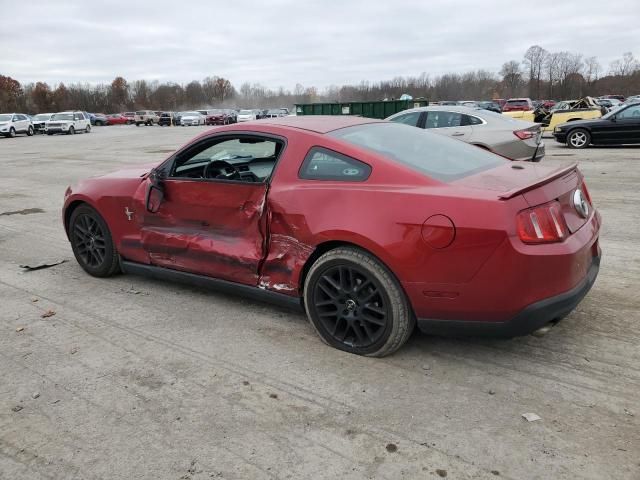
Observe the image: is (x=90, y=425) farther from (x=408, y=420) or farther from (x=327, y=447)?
(x=408, y=420)

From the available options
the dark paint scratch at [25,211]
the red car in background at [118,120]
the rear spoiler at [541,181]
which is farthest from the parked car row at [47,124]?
the rear spoiler at [541,181]

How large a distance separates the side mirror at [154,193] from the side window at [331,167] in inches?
55.1

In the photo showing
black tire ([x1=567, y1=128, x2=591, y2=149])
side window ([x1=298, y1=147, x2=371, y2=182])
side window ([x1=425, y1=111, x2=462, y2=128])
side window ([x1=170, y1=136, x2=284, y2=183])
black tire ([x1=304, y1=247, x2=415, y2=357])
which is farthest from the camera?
black tire ([x1=567, y1=128, x2=591, y2=149])

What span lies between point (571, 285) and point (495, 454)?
1102 mm

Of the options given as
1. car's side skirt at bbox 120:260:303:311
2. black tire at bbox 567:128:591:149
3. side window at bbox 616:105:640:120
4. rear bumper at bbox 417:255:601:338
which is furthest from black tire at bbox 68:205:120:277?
black tire at bbox 567:128:591:149

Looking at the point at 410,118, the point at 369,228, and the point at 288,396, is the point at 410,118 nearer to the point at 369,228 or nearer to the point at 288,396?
the point at 369,228

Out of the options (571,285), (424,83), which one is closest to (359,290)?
(571,285)

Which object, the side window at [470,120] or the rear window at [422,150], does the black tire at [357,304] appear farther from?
the side window at [470,120]

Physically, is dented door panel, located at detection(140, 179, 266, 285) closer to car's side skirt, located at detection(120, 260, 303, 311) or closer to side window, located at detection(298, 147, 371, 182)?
car's side skirt, located at detection(120, 260, 303, 311)

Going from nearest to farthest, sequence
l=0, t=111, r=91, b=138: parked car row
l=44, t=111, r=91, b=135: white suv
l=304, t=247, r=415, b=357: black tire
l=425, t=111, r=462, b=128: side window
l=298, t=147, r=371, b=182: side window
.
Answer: l=304, t=247, r=415, b=357: black tire < l=298, t=147, r=371, b=182: side window < l=425, t=111, r=462, b=128: side window < l=0, t=111, r=91, b=138: parked car row < l=44, t=111, r=91, b=135: white suv

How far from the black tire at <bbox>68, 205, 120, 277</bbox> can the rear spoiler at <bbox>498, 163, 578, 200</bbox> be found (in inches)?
139

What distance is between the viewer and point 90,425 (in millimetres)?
2812

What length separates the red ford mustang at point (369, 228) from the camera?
2.93 metres

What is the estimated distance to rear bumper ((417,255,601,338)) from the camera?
9.60 ft
